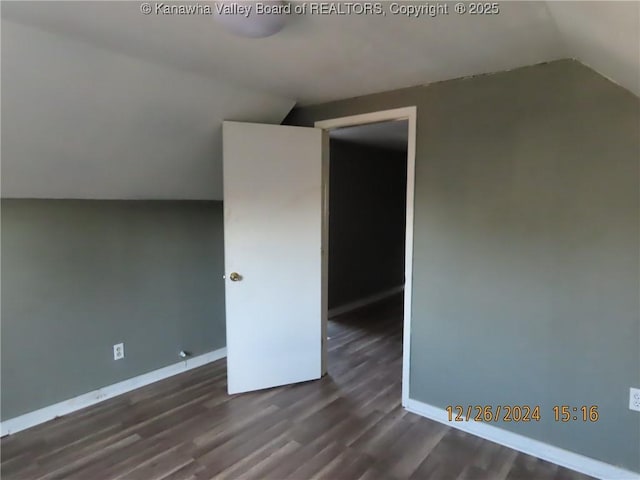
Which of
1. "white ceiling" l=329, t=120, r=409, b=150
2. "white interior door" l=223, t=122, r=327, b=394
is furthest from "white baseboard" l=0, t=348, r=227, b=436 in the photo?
"white ceiling" l=329, t=120, r=409, b=150

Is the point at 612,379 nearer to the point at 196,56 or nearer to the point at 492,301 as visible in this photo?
the point at 492,301

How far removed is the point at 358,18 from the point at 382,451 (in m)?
2.18

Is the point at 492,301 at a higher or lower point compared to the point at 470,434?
higher

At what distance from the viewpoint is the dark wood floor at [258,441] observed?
2115 mm

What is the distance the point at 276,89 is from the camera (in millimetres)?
2707

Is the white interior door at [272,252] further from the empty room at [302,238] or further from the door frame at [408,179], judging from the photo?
the door frame at [408,179]

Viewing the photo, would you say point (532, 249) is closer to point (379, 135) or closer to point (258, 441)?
point (258, 441)

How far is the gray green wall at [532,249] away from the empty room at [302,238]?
1 centimetres

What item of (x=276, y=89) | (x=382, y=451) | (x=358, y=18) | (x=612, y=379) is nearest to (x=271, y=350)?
(x=382, y=451)

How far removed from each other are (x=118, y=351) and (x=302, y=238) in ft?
5.05

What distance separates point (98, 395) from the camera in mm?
2811
